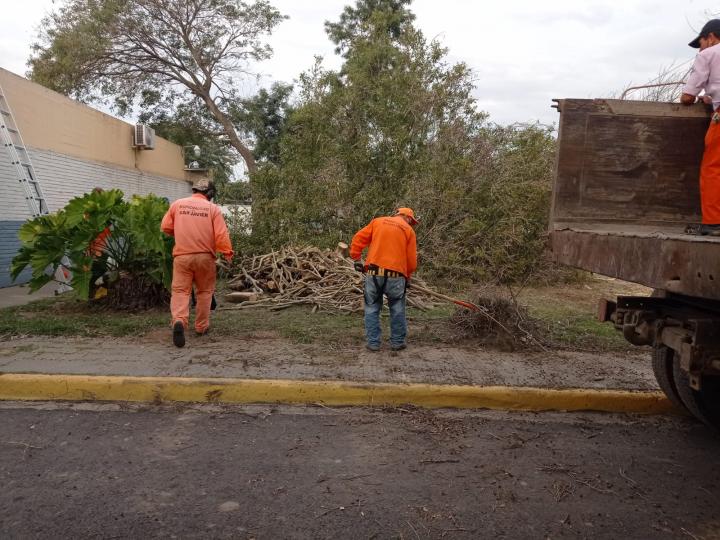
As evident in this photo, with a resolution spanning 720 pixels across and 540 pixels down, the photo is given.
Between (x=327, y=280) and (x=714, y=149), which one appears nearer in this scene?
(x=714, y=149)

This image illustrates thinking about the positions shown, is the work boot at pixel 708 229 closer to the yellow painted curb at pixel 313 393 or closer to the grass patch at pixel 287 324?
the yellow painted curb at pixel 313 393

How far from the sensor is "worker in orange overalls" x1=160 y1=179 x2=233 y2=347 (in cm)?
593

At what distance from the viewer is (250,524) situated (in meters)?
2.90

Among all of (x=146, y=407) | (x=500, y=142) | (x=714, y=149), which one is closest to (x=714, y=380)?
(x=714, y=149)

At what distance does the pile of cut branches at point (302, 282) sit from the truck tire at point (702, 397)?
4.38 meters

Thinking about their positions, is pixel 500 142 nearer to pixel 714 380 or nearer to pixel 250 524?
pixel 714 380

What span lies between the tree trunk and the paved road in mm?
19052

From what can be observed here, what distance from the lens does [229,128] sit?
23000 millimetres

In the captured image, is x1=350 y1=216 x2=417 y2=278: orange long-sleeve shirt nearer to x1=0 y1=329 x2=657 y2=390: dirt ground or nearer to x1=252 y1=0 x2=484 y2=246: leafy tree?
x1=0 y1=329 x2=657 y2=390: dirt ground

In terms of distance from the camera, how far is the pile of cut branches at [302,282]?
8133 millimetres

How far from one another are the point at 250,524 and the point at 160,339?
3.58 m

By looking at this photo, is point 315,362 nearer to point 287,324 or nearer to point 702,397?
point 287,324

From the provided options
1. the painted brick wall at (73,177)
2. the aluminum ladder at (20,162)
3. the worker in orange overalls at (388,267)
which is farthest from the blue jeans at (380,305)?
the painted brick wall at (73,177)

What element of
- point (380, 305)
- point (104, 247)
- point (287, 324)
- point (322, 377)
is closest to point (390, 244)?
point (380, 305)
